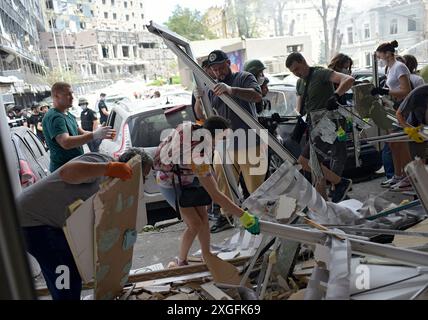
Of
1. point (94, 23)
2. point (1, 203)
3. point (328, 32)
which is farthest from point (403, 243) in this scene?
point (94, 23)

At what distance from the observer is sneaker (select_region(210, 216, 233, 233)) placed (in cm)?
472

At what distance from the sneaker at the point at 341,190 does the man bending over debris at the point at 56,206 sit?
2794 millimetres

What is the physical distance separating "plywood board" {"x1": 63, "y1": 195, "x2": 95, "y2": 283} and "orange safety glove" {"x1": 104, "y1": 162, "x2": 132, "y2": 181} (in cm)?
21

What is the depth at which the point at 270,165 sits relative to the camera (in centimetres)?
441

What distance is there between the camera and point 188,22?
42.6 m

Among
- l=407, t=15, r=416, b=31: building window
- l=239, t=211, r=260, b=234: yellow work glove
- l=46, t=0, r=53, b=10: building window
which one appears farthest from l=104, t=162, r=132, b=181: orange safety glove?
l=46, t=0, r=53, b=10: building window

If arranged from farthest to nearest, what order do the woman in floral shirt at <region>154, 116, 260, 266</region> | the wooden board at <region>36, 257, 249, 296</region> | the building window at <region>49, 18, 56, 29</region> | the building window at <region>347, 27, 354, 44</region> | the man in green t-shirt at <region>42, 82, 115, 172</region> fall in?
1. the building window at <region>49, 18, 56, 29</region>
2. the building window at <region>347, 27, 354, 44</region>
3. the man in green t-shirt at <region>42, 82, 115, 172</region>
4. the wooden board at <region>36, 257, 249, 296</region>
5. the woman in floral shirt at <region>154, 116, 260, 266</region>

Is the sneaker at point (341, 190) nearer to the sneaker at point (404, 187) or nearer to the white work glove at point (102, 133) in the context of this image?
the sneaker at point (404, 187)

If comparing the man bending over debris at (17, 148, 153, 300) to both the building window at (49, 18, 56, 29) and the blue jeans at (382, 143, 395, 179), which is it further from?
the building window at (49, 18, 56, 29)

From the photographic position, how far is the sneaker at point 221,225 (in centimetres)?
472

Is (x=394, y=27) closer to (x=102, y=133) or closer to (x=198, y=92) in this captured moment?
(x=198, y=92)

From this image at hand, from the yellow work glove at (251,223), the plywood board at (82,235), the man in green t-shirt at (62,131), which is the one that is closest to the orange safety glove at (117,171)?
the plywood board at (82,235)

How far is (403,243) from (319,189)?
162 cm
